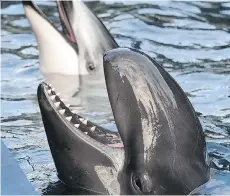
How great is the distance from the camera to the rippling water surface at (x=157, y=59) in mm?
6445

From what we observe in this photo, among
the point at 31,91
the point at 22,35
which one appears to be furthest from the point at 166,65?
the point at 22,35

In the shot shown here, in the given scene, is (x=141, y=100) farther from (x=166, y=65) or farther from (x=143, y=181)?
(x=166, y=65)

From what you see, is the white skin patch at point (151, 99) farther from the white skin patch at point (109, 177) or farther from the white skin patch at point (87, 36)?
the white skin patch at point (87, 36)

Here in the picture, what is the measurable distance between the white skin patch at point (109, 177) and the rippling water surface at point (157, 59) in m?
0.51

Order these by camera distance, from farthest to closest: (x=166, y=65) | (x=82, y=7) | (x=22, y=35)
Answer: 1. (x=22, y=35)
2. (x=166, y=65)
3. (x=82, y=7)

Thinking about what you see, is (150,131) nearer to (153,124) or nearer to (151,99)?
(153,124)

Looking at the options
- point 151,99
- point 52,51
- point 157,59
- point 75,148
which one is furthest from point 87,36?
point 151,99

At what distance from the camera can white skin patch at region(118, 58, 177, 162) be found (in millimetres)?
4949

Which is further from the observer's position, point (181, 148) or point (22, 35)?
point (22, 35)

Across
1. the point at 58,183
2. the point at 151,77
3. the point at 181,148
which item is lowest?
the point at 58,183

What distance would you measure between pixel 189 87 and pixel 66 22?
1.43 metres

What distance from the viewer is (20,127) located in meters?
7.48

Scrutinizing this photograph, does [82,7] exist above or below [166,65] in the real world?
above

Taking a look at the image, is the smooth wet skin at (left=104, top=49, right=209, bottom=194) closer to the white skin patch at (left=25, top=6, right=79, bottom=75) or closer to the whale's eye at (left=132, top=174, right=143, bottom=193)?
the whale's eye at (left=132, top=174, right=143, bottom=193)
